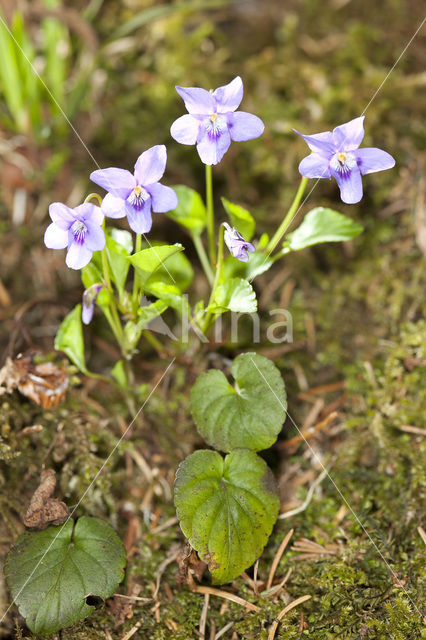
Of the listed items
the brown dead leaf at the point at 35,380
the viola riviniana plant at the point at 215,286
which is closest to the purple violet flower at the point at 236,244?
the viola riviniana plant at the point at 215,286

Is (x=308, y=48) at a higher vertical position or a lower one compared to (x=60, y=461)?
higher

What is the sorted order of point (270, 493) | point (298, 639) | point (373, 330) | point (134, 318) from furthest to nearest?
point (373, 330) < point (134, 318) < point (270, 493) < point (298, 639)

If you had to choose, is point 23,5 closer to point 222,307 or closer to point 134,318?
point 134,318

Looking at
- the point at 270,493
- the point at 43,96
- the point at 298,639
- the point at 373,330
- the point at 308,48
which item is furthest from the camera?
the point at 308,48

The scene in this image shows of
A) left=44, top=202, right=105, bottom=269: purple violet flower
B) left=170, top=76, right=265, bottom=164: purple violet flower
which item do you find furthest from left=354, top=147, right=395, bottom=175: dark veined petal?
left=44, top=202, right=105, bottom=269: purple violet flower

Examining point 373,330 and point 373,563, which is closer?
point 373,563

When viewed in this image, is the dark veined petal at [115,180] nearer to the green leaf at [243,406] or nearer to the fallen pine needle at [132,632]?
the green leaf at [243,406]

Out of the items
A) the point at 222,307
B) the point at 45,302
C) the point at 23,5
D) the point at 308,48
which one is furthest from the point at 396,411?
the point at 23,5
